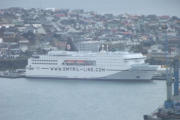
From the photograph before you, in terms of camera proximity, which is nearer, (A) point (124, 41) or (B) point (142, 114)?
(B) point (142, 114)

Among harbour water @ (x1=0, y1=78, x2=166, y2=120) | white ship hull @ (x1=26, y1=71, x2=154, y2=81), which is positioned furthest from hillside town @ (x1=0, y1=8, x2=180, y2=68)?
harbour water @ (x1=0, y1=78, x2=166, y2=120)

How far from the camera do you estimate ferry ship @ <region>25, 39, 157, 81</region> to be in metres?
18.5

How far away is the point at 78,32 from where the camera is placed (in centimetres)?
2650

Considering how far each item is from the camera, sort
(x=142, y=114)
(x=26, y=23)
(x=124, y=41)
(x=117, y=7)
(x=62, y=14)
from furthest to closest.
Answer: (x=117, y=7) → (x=62, y=14) → (x=26, y=23) → (x=124, y=41) → (x=142, y=114)

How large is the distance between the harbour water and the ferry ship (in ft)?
1.84

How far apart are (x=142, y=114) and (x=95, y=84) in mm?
4641

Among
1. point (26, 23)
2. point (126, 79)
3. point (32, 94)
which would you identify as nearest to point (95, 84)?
point (126, 79)

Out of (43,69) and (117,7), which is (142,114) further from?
(117,7)

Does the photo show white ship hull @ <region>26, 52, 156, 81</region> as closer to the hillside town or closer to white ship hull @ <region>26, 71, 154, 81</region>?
white ship hull @ <region>26, 71, 154, 81</region>

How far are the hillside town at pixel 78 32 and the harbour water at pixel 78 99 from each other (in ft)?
6.91

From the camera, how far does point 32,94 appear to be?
51.3 ft

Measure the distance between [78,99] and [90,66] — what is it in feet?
14.0

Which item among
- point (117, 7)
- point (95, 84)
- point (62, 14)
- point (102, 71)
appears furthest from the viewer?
point (117, 7)

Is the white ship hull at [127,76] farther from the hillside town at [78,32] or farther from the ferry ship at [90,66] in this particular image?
the hillside town at [78,32]
